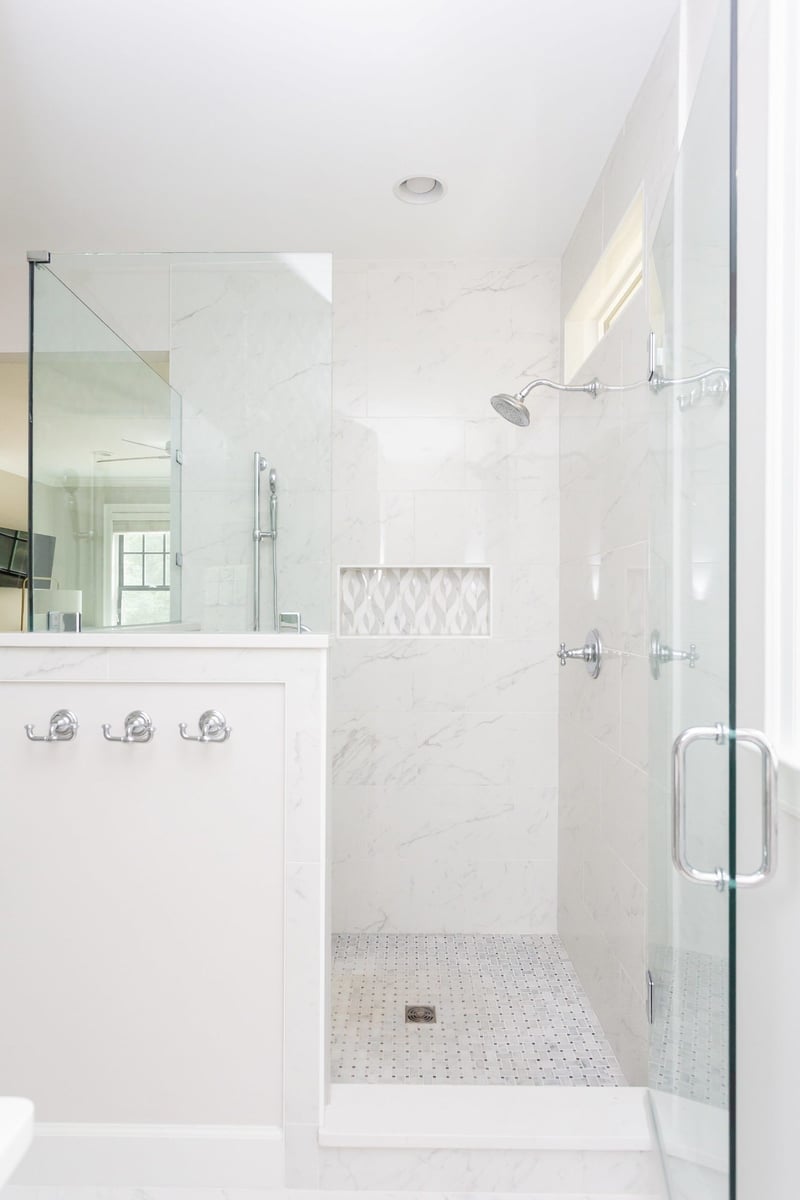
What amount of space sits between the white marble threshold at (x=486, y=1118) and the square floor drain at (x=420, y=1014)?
62 centimetres

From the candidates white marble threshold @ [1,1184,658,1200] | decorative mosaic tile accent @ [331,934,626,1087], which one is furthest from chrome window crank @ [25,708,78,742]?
decorative mosaic tile accent @ [331,934,626,1087]

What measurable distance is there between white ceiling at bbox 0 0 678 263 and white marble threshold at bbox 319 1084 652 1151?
2321 mm

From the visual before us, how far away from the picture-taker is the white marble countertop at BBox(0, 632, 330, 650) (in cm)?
169

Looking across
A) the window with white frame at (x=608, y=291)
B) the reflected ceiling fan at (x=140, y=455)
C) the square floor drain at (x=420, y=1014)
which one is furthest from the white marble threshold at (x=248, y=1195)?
the window with white frame at (x=608, y=291)

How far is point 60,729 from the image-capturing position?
5.59ft

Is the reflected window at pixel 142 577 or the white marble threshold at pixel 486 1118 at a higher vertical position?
the reflected window at pixel 142 577

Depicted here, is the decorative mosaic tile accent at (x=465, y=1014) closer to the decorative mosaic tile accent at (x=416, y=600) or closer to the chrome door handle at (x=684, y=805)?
the decorative mosaic tile accent at (x=416, y=600)

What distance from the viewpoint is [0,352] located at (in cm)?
324

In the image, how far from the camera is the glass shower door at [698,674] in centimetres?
104

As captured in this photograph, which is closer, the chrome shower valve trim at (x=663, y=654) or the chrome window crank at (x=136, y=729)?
the chrome shower valve trim at (x=663, y=654)

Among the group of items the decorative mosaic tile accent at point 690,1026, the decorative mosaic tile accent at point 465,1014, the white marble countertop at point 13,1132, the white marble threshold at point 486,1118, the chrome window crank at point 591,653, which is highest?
the chrome window crank at point 591,653

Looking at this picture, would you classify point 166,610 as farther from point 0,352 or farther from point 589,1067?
point 0,352

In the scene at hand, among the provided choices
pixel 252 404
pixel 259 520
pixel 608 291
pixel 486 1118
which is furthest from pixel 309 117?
pixel 486 1118

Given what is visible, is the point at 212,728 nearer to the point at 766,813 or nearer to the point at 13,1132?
the point at 766,813
